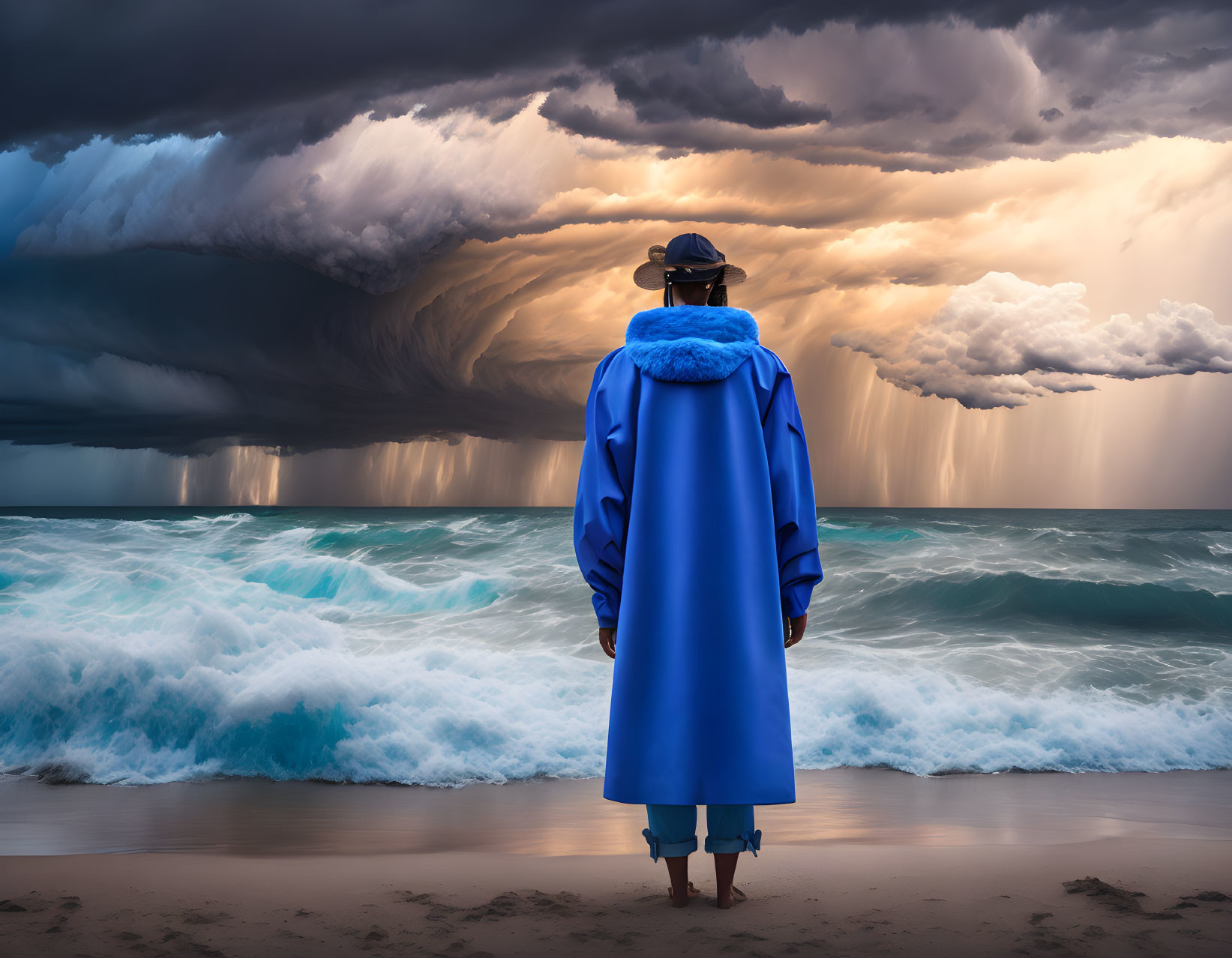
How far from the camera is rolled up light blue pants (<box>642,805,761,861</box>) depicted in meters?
2.53

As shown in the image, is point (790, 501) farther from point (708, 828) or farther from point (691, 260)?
point (708, 828)

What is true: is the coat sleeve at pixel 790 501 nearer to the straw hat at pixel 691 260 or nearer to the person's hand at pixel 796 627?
the person's hand at pixel 796 627

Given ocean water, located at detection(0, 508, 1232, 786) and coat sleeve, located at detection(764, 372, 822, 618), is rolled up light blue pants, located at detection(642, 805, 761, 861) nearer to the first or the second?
coat sleeve, located at detection(764, 372, 822, 618)

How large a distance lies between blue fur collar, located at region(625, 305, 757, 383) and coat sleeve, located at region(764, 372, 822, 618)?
0.18 meters

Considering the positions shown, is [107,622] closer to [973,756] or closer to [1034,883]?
[973,756]

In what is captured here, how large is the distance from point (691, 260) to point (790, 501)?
79 centimetres

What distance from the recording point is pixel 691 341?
2.61 m

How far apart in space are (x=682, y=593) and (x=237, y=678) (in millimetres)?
4697

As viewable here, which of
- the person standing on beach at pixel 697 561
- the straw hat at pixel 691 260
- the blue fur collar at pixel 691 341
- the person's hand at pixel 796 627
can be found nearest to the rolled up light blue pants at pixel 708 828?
the person standing on beach at pixel 697 561

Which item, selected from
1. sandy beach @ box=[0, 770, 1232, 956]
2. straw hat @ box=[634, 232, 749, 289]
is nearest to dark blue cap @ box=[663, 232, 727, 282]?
straw hat @ box=[634, 232, 749, 289]

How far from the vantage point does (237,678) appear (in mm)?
6184

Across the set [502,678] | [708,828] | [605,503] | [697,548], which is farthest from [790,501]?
Answer: [502,678]

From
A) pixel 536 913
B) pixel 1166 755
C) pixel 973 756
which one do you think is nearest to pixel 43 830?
pixel 536 913

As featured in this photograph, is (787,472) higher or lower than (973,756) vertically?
higher
